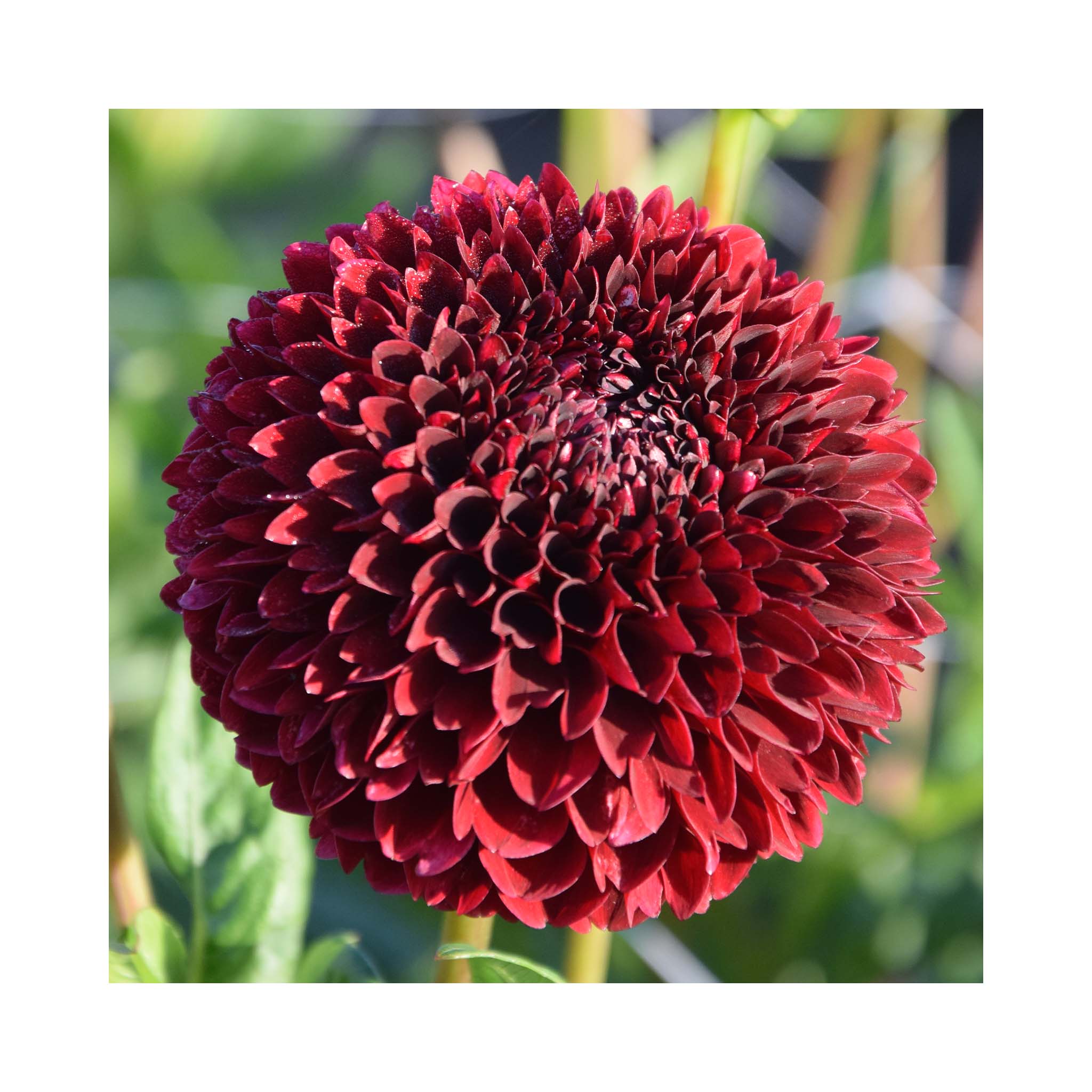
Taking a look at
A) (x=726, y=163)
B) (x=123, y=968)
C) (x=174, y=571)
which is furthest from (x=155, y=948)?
(x=726, y=163)

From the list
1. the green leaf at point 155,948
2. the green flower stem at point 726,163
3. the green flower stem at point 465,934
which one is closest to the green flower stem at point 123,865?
the green leaf at point 155,948

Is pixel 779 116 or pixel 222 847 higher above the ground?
pixel 779 116

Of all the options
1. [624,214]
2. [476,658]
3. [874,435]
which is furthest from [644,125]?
[476,658]

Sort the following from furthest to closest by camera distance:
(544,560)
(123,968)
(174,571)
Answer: (174,571) < (123,968) < (544,560)

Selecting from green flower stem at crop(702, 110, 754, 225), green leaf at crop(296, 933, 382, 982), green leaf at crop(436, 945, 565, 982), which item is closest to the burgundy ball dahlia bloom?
green leaf at crop(436, 945, 565, 982)

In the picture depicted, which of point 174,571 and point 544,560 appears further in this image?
point 174,571

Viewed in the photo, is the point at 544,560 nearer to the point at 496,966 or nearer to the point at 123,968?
the point at 496,966
